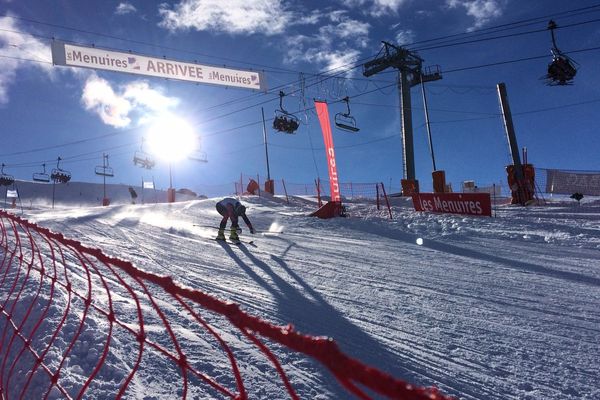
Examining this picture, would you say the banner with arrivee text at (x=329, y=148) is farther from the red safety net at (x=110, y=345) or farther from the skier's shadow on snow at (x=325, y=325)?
the red safety net at (x=110, y=345)

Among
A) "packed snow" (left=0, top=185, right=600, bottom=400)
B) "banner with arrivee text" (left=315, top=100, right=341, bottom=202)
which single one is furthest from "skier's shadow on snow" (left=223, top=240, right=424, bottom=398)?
"banner with arrivee text" (left=315, top=100, right=341, bottom=202)

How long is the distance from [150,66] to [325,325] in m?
16.3

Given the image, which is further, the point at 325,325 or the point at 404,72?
the point at 404,72

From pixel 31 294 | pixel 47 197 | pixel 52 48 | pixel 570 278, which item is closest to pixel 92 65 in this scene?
pixel 52 48

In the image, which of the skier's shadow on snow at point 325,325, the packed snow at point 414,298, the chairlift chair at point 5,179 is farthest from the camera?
the chairlift chair at point 5,179

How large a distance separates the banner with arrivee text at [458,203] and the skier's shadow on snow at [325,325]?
9.55 m

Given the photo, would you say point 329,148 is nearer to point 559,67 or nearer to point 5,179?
point 559,67

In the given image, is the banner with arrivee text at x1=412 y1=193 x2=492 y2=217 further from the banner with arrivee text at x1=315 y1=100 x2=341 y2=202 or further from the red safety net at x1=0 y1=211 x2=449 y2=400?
the red safety net at x1=0 y1=211 x2=449 y2=400

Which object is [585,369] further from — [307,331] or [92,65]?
[92,65]

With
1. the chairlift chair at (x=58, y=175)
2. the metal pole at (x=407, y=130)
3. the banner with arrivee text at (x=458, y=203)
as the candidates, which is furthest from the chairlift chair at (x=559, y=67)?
the chairlift chair at (x=58, y=175)

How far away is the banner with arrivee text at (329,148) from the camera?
1620cm

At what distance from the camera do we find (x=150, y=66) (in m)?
17.5

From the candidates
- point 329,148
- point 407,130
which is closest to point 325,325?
point 329,148

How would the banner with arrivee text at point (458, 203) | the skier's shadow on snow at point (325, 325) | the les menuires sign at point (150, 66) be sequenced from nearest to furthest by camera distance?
the skier's shadow on snow at point (325, 325), the banner with arrivee text at point (458, 203), the les menuires sign at point (150, 66)
